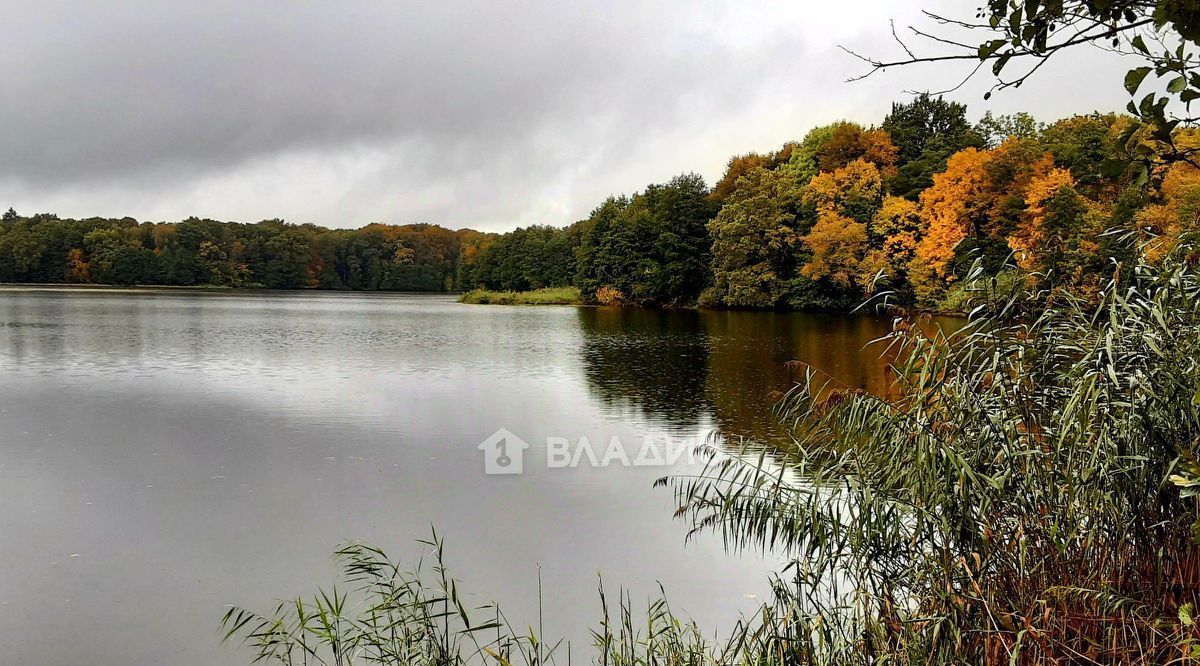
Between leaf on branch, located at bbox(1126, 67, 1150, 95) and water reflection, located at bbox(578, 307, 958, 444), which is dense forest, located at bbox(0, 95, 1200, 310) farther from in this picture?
leaf on branch, located at bbox(1126, 67, 1150, 95)

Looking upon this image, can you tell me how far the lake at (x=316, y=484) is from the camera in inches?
189

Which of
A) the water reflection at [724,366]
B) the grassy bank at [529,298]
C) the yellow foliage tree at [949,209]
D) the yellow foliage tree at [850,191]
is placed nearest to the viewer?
the water reflection at [724,366]

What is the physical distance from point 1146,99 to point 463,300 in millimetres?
54262

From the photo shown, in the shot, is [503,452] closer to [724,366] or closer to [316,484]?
[316,484]

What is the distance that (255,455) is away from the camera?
841 centimetres

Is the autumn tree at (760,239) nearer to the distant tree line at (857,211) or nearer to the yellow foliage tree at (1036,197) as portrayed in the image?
the distant tree line at (857,211)

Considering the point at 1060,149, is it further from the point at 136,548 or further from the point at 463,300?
the point at 463,300

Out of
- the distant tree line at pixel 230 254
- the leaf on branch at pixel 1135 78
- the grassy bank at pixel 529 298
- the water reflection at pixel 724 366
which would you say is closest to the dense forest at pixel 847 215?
the grassy bank at pixel 529 298

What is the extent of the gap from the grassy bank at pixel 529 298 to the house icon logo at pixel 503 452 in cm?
4100

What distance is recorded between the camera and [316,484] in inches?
287

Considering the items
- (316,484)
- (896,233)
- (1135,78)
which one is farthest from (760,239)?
(1135,78)

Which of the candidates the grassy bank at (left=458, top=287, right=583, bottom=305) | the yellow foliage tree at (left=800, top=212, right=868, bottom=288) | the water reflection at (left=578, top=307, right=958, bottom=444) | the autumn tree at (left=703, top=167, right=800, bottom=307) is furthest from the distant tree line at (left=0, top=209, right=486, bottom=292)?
the water reflection at (left=578, top=307, right=958, bottom=444)

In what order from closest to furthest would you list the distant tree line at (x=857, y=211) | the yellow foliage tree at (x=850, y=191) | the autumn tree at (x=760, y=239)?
the distant tree line at (x=857, y=211), the yellow foliage tree at (x=850, y=191), the autumn tree at (x=760, y=239)

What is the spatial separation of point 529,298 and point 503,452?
4222 centimetres
